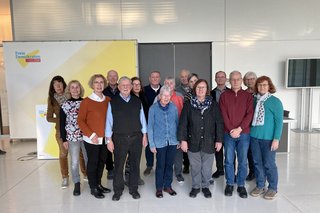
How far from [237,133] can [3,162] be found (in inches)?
161

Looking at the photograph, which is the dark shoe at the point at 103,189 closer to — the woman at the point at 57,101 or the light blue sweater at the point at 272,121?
the woman at the point at 57,101

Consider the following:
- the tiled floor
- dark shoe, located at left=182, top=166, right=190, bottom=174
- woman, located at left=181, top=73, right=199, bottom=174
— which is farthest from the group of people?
dark shoe, located at left=182, top=166, right=190, bottom=174

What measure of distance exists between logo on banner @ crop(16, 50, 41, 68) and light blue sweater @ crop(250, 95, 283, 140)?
509 cm

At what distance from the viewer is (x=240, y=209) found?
112 inches

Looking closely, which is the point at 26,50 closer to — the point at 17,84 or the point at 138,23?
the point at 17,84

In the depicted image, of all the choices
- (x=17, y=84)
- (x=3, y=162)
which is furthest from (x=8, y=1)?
(x=3, y=162)

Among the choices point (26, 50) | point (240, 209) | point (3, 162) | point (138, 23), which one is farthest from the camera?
point (138, 23)

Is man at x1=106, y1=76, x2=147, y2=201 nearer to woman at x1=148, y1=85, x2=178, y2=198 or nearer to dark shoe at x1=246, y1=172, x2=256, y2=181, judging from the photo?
woman at x1=148, y1=85, x2=178, y2=198

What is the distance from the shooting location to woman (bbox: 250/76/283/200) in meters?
2.94

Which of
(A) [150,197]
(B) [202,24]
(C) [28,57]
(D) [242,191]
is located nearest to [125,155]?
(A) [150,197]

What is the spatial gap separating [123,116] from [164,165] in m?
0.77

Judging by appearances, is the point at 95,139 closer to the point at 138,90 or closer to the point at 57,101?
the point at 138,90

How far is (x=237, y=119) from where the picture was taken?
3031mm

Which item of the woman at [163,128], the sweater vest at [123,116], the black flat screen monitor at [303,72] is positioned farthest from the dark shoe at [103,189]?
the black flat screen monitor at [303,72]
